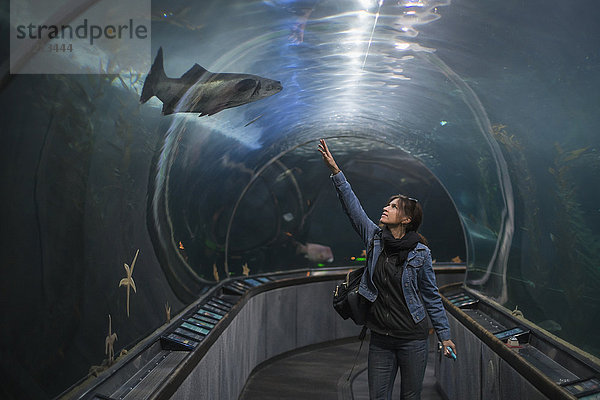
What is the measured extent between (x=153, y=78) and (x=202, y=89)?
0.95m

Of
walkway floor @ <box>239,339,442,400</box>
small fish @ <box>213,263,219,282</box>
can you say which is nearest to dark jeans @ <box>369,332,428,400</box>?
walkway floor @ <box>239,339,442,400</box>

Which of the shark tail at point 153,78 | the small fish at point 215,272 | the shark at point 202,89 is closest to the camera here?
the shark tail at point 153,78

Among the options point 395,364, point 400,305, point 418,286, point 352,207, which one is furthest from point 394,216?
point 395,364

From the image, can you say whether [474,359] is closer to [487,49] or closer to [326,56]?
[487,49]

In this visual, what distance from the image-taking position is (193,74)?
4.05 m

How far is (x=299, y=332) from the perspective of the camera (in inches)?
369

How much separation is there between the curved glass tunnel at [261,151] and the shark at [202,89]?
0.09 metres

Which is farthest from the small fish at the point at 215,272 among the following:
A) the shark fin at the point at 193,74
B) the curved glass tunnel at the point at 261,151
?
the shark fin at the point at 193,74

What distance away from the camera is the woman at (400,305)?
3.59 m

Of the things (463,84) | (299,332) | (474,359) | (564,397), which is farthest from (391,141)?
(564,397)

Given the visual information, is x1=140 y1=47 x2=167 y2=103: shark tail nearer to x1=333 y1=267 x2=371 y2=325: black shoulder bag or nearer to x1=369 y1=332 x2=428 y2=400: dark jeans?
x1=333 y1=267 x2=371 y2=325: black shoulder bag

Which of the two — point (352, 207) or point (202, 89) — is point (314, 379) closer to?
point (352, 207)

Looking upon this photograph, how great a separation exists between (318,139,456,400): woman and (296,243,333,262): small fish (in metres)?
7.49

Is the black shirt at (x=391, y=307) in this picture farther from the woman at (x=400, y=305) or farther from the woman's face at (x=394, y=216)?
the woman's face at (x=394, y=216)
